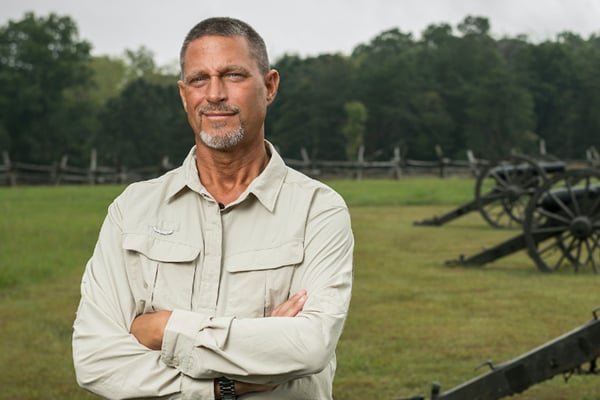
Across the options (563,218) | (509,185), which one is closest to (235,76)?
(563,218)

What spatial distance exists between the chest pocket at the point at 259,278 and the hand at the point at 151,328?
0.49 ft

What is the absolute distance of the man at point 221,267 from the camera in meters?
2.58

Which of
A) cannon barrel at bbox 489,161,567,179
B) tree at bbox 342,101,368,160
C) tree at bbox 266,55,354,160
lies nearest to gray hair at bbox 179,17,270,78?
cannon barrel at bbox 489,161,567,179

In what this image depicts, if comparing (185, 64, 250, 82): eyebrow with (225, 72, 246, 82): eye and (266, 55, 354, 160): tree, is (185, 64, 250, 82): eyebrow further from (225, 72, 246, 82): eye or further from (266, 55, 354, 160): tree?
(266, 55, 354, 160): tree

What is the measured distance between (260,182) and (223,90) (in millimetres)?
223

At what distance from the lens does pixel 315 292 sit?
2.65 metres

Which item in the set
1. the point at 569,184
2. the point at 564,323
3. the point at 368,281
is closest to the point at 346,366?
the point at 564,323

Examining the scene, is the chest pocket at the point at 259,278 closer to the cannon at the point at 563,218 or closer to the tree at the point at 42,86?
the cannon at the point at 563,218

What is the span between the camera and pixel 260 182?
2.66 metres

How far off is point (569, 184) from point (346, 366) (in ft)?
21.1

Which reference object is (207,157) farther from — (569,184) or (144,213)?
(569,184)

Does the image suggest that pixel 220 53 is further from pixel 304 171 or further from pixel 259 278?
pixel 304 171

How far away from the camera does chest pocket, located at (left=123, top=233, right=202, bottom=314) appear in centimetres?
262

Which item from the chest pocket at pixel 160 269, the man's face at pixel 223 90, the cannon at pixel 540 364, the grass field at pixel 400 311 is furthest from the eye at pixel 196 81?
the grass field at pixel 400 311
